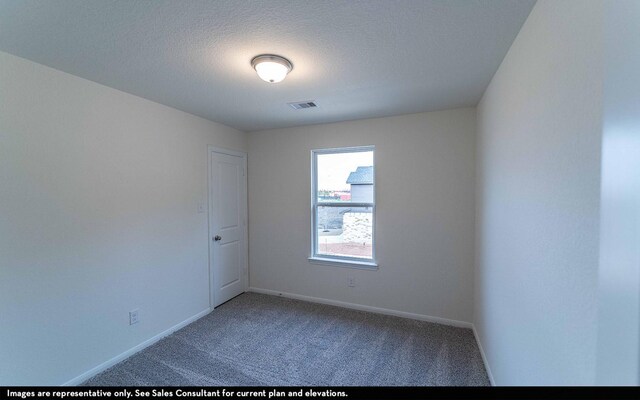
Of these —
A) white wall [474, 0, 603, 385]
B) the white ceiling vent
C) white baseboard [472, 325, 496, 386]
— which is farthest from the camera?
the white ceiling vent

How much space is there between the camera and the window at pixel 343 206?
3.29 metres

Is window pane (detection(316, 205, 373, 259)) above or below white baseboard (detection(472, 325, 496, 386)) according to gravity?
above

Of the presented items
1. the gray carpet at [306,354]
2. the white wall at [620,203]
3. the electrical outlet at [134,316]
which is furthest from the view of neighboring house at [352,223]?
the white wall at [620,203]

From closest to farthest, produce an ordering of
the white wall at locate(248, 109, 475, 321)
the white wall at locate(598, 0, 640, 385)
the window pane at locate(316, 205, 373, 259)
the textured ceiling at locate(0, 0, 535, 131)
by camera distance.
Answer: the white wall at locate(598, 0, 640, 385) < the textured ceiling at locate(0, 0, 535, 131) < the white wall at locate(248, 109, 475, 321) < the window pane at locate(316, 205, 373, 259)

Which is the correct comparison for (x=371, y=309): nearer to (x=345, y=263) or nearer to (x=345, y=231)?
(x=345, y=263)

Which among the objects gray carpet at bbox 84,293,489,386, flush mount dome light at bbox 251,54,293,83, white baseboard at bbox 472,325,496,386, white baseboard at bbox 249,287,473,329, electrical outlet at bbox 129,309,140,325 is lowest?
gray carpet at bbox 84,293,489,386

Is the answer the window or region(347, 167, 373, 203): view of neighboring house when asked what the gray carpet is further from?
region(347, 167, 373, 203): view of neighboring house

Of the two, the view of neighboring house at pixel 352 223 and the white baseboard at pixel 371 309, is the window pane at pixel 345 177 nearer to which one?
the view of neighboring house at pixel 352 223

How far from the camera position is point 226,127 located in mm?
3488

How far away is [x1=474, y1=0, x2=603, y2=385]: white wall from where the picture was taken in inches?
31.3

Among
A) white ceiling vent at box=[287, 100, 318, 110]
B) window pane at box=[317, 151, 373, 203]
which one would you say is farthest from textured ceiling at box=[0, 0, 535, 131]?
window pane at box=[317, 151, 373, 203]

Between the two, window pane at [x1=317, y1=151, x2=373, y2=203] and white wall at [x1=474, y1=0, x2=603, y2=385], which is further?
window pane at [x1=317, y1=151, x2=373, y2=203]

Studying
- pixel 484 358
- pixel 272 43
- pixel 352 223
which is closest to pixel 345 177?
pixel 352 223

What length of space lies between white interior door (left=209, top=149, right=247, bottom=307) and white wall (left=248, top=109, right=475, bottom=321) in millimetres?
279
